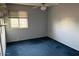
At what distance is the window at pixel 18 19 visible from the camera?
6959mm

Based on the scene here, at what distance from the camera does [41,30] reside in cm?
822

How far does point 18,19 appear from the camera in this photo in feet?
23.5

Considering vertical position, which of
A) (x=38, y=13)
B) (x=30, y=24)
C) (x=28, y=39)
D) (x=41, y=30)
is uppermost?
(x=38, y=13)

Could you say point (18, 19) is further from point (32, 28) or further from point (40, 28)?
point (40, 28)

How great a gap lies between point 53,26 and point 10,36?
302 centimetres

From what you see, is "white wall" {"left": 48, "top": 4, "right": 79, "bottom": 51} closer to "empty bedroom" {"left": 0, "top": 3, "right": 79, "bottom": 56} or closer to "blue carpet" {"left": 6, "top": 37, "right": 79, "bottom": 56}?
"empty bedroom" {"left": 0, "top": 3, "right": 79, "bottom": 56}

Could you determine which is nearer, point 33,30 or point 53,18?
point 53,18

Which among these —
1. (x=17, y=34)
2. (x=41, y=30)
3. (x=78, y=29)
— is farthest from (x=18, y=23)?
(x=78, y=29)

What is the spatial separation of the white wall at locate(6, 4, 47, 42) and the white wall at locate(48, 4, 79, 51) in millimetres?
773

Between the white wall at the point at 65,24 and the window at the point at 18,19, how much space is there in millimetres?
1889

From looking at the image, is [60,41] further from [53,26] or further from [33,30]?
[33,30]

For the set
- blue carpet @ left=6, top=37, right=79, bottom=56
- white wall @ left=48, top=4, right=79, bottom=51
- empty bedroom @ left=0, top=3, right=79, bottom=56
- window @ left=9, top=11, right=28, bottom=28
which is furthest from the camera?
window @ left=9, top=11, right=28, bottom=28

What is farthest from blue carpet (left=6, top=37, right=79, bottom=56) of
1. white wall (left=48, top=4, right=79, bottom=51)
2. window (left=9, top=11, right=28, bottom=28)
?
window (left=9, top=11, right=28, bottom=28)

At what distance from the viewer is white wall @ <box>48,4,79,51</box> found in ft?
16.5
